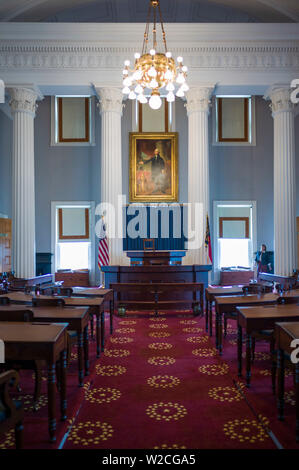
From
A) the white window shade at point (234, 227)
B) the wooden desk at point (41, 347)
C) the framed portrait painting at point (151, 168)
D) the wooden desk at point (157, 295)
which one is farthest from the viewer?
the white window shade at point (234, 227)

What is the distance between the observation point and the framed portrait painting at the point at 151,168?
12930 millimetres

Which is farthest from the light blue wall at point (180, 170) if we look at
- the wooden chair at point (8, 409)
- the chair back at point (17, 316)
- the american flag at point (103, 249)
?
the wooden chair at point (8, 409)

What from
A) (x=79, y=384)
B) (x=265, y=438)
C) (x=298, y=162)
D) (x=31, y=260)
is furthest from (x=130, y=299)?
(x=298, y=162)

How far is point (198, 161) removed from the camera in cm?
993

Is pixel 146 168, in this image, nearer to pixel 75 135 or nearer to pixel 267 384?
pixel 75 135

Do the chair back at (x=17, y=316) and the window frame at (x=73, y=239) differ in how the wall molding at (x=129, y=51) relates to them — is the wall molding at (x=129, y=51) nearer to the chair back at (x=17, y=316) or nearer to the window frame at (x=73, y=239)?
the window frame at (x=73, y=239)

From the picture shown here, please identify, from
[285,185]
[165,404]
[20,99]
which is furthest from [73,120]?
[165,404]

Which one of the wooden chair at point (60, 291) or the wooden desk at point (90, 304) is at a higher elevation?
the wooden chair at point (60, 291)

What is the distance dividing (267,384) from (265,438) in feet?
3.88

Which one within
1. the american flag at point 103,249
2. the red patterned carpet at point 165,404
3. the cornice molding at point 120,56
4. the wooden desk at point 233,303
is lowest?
the red patterned carpet at point 165,404

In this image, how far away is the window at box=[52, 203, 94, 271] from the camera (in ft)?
43.2

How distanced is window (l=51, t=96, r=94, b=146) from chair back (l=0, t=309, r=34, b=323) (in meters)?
10.5

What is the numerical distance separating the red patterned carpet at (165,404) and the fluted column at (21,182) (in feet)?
17.4

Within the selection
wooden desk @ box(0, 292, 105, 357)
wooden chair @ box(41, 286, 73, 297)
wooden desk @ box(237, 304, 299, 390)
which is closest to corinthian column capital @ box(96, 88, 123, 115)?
wooden chair @ box(41, 286, 73, 297)
